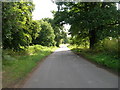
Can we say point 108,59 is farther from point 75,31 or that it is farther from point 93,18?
point 75,31

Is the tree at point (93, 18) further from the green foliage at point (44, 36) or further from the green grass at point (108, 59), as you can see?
the green foliage at point (44, 36)

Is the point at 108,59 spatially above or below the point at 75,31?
below

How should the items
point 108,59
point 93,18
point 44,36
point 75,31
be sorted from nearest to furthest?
1. point 108,59
2. point 93,18
3. point 75,31
4. point 44,36

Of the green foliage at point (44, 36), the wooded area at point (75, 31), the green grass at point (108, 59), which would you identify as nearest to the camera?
the green grass at point (108, 59)

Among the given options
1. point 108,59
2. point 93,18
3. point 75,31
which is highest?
point 93,18

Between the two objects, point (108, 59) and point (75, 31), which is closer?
point (108, 59)

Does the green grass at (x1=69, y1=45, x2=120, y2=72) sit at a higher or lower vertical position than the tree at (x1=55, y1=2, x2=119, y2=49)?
lower

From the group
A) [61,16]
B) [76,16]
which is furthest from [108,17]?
[61,16]

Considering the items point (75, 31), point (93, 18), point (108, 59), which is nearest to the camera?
point (108, 59)

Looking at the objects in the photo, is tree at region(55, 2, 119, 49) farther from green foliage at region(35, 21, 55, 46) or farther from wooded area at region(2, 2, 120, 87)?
green foliage at region(35, 21, 55, 46)

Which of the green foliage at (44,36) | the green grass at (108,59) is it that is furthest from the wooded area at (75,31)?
the green foliage at (44,36)

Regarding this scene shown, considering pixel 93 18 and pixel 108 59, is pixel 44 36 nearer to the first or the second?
pixel 93 18

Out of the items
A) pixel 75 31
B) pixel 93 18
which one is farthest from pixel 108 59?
pixel 75 31

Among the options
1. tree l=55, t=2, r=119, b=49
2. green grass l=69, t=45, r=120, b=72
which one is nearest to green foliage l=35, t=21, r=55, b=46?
tree l=55, t=2, r=119, b=49
